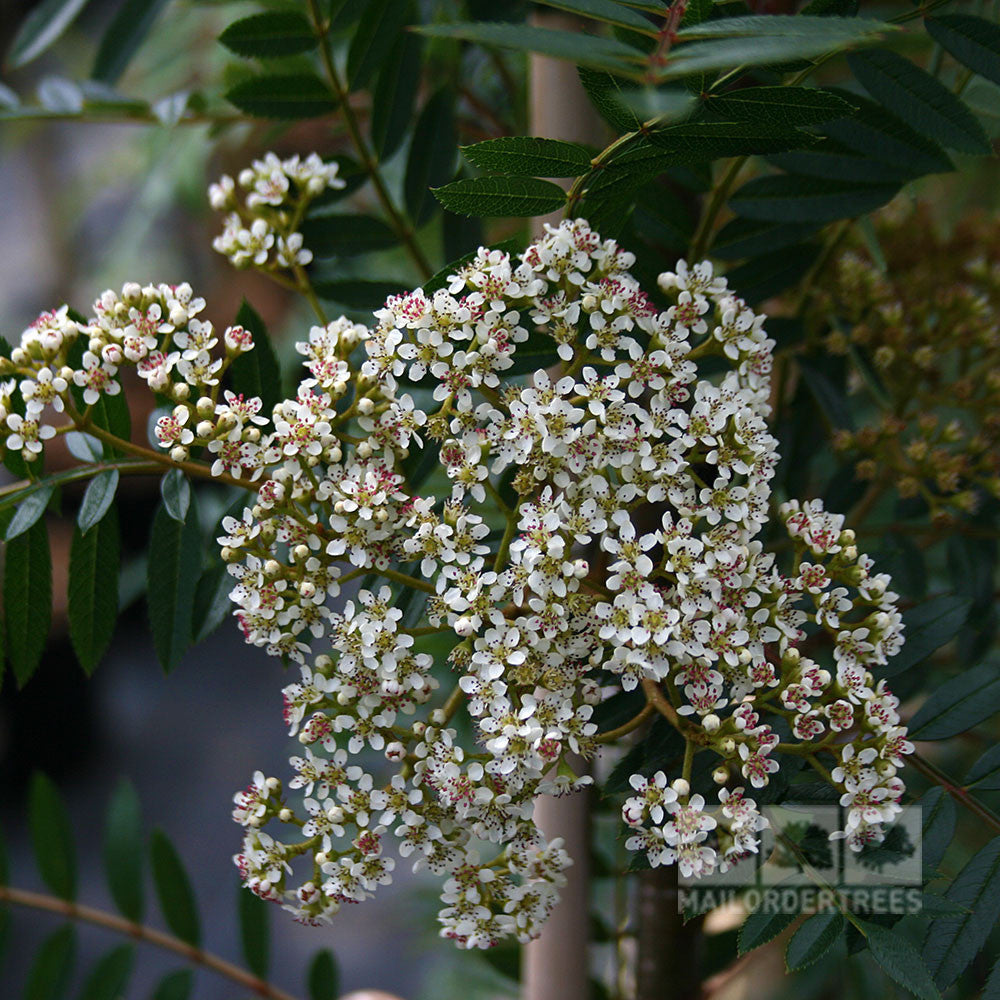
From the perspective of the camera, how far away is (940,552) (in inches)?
53.1

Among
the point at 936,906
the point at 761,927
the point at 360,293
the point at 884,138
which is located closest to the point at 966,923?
the point at 936,906

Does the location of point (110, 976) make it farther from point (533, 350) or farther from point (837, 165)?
point (837, 165)

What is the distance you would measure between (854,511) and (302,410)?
2.05ft

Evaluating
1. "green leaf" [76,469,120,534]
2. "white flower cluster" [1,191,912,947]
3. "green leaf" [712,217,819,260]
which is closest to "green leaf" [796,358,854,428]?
"green leaf" [712,217,819,260]

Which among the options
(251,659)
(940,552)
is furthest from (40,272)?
(940,552)

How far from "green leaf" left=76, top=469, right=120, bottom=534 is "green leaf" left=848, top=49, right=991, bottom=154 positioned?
0.58m

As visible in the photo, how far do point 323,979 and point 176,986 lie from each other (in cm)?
15

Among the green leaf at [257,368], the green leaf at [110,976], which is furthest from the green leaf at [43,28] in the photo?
the green leaf at [110,976]

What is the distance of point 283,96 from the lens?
0.86 metres

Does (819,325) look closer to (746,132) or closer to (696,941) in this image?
(746,132)

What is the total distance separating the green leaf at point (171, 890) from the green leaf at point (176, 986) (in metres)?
0.03

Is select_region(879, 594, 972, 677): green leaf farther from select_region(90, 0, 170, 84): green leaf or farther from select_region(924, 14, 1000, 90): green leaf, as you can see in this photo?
select_region(90, 0, 170, 84): green leaf

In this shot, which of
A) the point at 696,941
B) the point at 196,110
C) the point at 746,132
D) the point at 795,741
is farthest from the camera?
the point at 196,110

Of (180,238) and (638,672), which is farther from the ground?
(180,238)
